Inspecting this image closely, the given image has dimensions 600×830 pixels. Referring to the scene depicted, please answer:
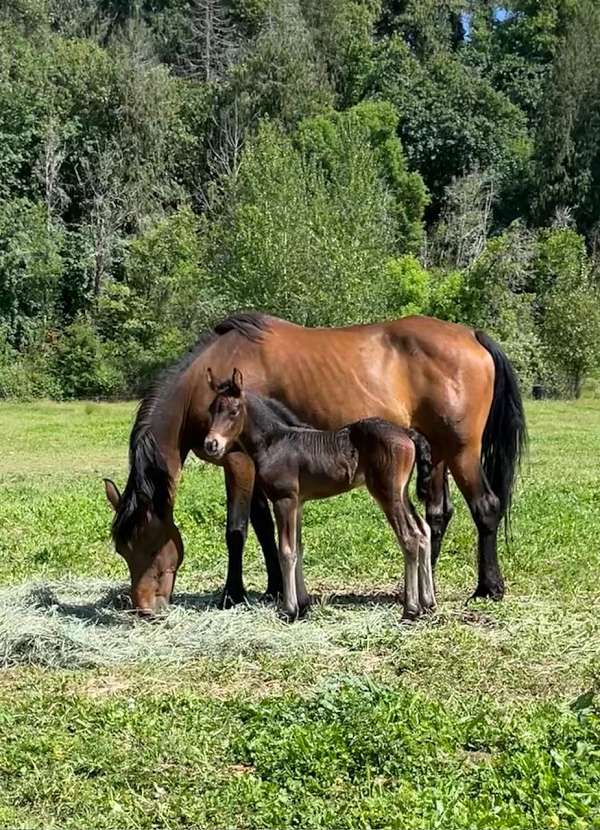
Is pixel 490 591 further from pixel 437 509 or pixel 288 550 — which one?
pixel 288 550

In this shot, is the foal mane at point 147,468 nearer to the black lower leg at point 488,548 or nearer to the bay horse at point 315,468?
the bay horse at point 315,468

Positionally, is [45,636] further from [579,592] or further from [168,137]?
[168,137]

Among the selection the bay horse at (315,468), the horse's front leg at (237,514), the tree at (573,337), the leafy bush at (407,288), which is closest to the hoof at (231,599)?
the horse's front leg at (237,514)

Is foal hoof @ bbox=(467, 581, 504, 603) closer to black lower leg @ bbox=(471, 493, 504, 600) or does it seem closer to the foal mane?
black lower leg @ bbox=(471, 493, 504, 600)

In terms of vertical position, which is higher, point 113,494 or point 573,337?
point 113,494

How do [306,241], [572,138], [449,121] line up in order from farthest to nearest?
[572,138] < [449,121] < [306,241]

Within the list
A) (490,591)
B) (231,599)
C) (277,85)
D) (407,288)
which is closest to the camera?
(231,599)

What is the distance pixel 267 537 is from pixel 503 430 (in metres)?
1.93

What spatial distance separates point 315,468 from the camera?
6.59 meters

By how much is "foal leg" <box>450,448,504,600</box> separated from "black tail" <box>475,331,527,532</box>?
0.19 m

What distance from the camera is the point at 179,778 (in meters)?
4.07

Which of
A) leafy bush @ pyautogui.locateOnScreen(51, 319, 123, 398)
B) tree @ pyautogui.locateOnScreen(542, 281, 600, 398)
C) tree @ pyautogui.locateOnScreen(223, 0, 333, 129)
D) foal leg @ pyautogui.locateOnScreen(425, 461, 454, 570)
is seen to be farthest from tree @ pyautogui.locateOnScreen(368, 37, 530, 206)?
foal leg @ pyautogui.locateOnScreen(425, 461, 454, 570)

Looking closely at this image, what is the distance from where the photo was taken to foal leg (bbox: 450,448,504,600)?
7.16m

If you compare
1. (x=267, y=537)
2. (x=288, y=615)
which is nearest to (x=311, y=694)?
(x=288, y=615)
